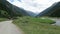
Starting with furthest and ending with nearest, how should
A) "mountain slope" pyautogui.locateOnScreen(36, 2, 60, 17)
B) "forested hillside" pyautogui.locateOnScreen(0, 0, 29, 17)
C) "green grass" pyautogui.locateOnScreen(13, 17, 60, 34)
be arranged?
"forested hillside" pyautogui.locateOnScreen(0, 0, 29, 17)
"mountain slope" pyautogui.locateOnScreen(36, 2, 60, 17)
"green grass" pyautogui.locateOnScreen(13, 17, 60, 34)

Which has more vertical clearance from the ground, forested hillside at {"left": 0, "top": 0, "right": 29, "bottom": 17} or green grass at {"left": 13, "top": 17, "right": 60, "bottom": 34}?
forested hillside at {"left": 0, "top": 0, "right": 29, "bottom": 17}

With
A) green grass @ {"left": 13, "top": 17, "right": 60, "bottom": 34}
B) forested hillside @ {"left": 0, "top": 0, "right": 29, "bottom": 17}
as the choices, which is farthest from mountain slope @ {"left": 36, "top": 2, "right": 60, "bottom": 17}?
forested hillside @ {"left": 0, "top": 0, "right": 29, "bottom": 17}

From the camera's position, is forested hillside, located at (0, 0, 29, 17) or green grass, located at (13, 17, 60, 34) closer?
green grass, located at (13, 17, 60, 34)

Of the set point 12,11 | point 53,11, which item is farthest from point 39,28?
point 12,11

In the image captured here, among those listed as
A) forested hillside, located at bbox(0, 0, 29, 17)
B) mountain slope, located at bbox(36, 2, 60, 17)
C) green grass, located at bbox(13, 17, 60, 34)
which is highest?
forested hillside, located at bbox(0, 0, 29, 17)

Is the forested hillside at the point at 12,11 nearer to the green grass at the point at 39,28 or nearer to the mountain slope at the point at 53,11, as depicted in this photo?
the green grass at the point at 39,28

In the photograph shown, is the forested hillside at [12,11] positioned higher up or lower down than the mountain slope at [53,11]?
higher up

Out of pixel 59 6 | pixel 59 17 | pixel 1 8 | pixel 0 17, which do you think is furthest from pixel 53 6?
pixel 1 8

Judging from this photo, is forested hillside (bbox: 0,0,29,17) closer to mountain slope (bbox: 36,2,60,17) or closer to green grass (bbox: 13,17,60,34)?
green grass (bbox: 13,17,60,34)

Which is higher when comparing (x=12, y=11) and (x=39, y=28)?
(x=12, y=11)

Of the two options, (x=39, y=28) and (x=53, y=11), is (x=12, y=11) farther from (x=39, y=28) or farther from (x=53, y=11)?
(x=53, y=11)

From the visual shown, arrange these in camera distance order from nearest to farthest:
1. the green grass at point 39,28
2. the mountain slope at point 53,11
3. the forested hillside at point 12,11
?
the green grass at point 39,28 → the mountain slope at point 53,11 → the forested hillside at point 12,11

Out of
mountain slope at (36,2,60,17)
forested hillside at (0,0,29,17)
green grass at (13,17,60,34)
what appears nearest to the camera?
green grass at (13,17,60,34)

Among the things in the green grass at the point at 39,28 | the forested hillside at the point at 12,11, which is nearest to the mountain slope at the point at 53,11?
the green grass at the point at 39,28
